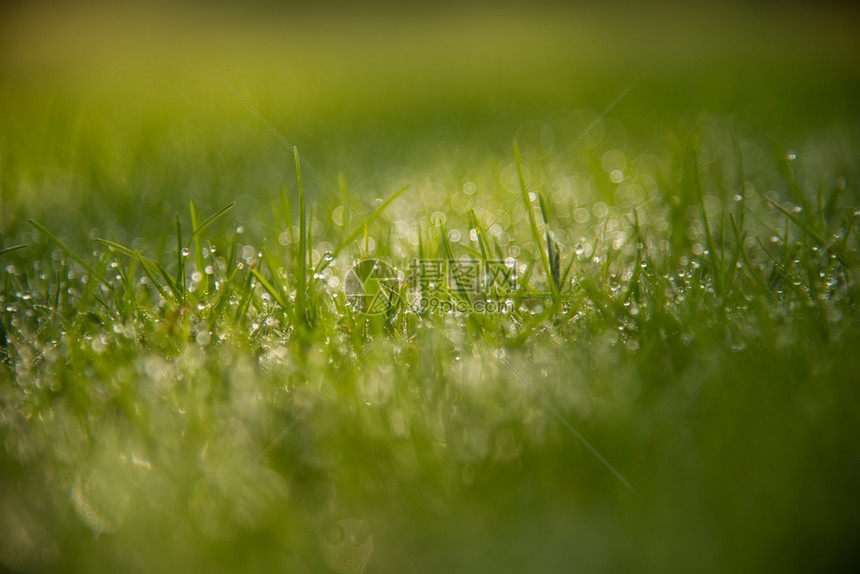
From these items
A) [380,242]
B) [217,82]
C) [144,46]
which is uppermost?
[144,46]

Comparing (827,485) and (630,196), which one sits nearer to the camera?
(827,485)

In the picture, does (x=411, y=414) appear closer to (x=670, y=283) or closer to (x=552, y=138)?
(x=670, y=283)

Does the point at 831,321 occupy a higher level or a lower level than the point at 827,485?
higher

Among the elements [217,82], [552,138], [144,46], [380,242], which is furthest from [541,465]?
[144,46]

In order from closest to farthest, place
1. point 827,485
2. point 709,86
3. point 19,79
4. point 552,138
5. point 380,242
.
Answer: point 827,485 < point 380,242 < point 552,138 < point 709,86 < point 19,79

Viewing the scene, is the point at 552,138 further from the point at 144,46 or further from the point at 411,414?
the point at 144,46

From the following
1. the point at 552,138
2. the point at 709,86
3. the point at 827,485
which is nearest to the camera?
the point at 827,485

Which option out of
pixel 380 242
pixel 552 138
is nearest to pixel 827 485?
pixel 380 242
